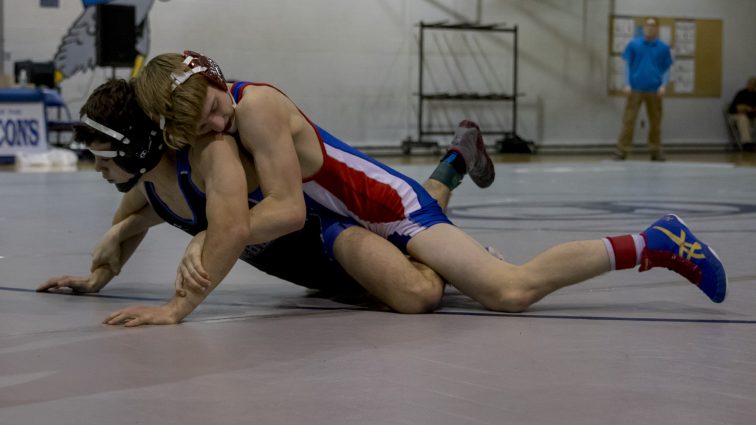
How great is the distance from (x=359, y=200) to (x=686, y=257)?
2.83ft

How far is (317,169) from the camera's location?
2.88 meters

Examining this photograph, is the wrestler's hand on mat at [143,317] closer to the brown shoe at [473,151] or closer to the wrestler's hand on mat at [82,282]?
the wrestler's hand on mat at [82,282]

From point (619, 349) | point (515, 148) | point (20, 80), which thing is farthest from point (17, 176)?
point (515, 148)

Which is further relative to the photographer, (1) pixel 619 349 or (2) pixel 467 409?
(1) pixel 619 349

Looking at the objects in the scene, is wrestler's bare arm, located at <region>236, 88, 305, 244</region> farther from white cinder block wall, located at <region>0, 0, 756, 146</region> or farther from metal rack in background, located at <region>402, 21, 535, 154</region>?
metal rack in background, located at <region>402, 21, 535, 154</region>

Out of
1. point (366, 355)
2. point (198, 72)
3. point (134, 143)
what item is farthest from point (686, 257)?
point (134, 143)

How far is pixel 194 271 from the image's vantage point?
8.29 ft

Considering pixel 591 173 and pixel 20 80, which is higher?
pixel 20 80

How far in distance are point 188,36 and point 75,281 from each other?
11325mm

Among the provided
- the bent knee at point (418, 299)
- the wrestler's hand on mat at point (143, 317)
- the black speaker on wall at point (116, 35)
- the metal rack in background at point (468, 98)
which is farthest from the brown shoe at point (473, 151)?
the metal rack in background at point (468, 98)

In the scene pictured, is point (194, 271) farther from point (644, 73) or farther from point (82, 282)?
point (644, 73)

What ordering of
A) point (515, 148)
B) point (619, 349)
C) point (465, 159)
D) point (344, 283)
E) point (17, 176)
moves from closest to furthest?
1. point (619, 349)
2. point (344, 283)
3. point (465, 159)
4. point (17, 176)
5. point (515, 148)

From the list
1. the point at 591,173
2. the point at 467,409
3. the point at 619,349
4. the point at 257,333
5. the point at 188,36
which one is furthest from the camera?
the point at 188,36

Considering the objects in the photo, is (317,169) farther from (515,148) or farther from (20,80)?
(515,148)
